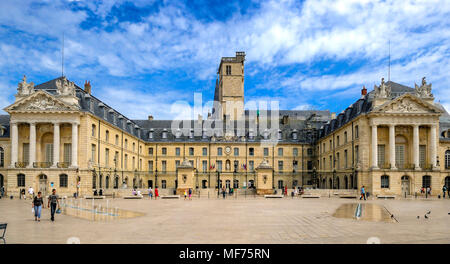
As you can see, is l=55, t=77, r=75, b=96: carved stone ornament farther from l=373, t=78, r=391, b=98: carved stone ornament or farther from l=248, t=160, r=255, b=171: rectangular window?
l=373, t=78, r=391, b=98: carved stone ornament

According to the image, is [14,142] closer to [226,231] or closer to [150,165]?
[150,165]

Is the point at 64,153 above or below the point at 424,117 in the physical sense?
below

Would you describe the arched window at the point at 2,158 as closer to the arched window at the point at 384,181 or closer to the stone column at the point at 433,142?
the arched window at the point at 384,181

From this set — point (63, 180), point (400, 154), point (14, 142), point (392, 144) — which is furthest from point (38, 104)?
point (400, 154)

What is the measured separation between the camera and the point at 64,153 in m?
48.8

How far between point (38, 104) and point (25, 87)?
289 cm

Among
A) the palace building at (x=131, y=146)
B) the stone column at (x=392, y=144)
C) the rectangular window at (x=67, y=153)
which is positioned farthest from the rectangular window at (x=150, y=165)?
the stone column at (x=392, y=144)

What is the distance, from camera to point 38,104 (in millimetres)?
47500

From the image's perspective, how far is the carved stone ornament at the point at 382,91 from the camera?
48.8 meters

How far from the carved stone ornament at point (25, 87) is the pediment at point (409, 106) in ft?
144

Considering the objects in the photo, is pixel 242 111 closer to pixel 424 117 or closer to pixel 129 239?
pixel 424 117

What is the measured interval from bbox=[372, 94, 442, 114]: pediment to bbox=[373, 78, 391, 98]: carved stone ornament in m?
1.22
